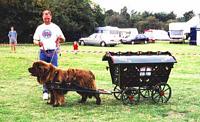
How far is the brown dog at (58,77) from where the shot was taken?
1075 centimetres

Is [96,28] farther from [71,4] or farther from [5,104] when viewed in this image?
[5,104]

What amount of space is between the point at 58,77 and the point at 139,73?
178cm

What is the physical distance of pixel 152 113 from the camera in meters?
10.1

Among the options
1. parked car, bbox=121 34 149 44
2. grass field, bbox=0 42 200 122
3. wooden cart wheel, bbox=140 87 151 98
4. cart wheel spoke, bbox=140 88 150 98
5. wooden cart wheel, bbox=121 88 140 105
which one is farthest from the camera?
parked car, bbox=121 34 149 44

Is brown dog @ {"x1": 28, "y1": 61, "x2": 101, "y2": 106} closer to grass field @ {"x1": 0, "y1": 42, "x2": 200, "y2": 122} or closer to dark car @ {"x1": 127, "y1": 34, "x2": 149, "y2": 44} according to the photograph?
grass field @ {"x1": 0, "y1": 42, "x2": 200, "y2": 122}

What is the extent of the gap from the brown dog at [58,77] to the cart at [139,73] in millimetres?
677

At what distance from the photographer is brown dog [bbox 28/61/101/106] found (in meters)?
10.8

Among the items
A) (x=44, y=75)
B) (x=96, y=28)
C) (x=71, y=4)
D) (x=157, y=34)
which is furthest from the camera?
(x=157, y=34)

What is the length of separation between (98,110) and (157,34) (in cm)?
7709

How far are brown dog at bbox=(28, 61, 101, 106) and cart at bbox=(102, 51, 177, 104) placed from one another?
677 millimetres

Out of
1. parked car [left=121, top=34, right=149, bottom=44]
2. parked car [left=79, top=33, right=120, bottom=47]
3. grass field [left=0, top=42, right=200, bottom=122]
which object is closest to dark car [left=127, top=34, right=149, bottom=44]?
parked car [left=121, top=34, right=149, bottom=44]

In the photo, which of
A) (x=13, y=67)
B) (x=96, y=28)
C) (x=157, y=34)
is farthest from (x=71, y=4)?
(x=13, y=67)

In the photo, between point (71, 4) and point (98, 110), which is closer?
point (98, 110)

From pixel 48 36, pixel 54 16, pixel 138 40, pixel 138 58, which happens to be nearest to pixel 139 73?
pixel 138 58
